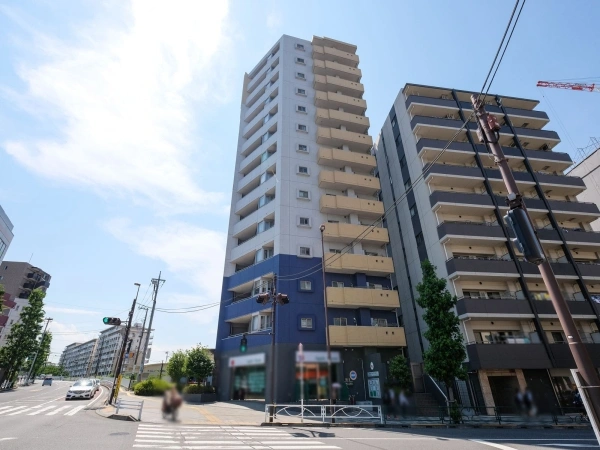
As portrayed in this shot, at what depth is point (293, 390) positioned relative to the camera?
4758mm

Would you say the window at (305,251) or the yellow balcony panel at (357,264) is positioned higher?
the window at (305,251)

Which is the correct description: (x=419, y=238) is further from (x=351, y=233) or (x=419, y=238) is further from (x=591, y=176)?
(x=591, y=176)

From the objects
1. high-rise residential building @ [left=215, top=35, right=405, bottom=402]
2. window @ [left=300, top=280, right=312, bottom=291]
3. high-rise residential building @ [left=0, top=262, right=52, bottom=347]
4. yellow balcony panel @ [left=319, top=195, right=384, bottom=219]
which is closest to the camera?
high-rise residential building @ [left=215, top=35, right=405, bottom=402]

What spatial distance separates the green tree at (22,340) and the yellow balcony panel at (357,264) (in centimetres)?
4541

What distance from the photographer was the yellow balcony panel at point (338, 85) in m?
43.5

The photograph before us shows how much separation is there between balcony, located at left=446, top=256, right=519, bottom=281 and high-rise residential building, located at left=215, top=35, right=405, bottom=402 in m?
6.32

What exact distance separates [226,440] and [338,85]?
144 feet

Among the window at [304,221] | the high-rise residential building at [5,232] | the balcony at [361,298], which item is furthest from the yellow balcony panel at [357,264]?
the high-rise residential building at [5,232]

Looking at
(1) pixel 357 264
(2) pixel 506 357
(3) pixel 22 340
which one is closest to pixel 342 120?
(1) pixel 357 264

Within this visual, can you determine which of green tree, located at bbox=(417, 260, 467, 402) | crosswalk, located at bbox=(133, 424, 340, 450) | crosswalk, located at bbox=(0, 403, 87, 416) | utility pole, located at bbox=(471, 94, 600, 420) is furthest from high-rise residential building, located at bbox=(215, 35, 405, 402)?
utility pole, located at bbox=(471, 94, 600, 420)

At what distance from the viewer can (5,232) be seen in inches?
2248

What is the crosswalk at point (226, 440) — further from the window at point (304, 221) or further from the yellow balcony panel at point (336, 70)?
the yellow balcony panel at point (336, 70)

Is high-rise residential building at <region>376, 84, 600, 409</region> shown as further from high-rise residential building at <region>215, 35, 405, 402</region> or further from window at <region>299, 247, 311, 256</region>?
window at <region>299, 247, 311, 256</region>

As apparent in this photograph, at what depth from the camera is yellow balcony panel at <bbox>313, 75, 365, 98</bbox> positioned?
43.5 metres
